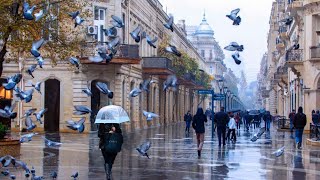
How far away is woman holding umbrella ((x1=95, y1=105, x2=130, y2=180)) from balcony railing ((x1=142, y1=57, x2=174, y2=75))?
127ft

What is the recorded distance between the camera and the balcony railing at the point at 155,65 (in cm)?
5512

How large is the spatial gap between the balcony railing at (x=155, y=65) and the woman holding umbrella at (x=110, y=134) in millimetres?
38840

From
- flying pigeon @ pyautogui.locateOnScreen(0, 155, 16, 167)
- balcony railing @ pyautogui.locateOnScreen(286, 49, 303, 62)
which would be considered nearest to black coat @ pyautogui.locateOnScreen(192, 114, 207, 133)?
flying pigeon @ pyautogui.locateOnScreen(0, 155, 16, 167)

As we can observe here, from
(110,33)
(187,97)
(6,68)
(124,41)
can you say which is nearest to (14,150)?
(110,33)

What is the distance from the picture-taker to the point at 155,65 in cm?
5562

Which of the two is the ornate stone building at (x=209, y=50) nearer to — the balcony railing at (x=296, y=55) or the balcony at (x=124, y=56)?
the balcony railing at (x=296, y=55)

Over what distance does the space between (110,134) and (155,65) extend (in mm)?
40102

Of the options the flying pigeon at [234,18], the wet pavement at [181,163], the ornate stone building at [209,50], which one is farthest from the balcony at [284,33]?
the ornate stone building at [209,50]

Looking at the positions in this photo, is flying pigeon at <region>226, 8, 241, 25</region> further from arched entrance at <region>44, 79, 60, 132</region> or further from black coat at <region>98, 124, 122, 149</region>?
arched entrance at <region>44, 79, 60, 132</region>

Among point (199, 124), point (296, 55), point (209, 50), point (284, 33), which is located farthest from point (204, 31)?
point (199, 124)

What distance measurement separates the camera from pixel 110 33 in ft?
59.8

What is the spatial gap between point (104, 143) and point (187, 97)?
74911mm

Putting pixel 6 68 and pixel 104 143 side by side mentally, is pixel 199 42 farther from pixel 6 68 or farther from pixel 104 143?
pixel 104 143

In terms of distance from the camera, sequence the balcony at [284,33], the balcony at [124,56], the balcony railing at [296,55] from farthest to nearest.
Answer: the balcony at [284,33]
the balcony railing at [296,55]
the balcony at [124,56]
